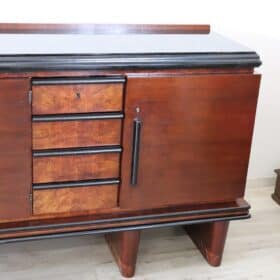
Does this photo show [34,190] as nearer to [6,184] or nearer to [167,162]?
[6,184]

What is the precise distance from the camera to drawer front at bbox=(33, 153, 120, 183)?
1363 millimetres

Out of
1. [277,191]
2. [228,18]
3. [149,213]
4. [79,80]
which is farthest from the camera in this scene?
[277,191]

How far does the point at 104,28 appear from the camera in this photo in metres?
1.70

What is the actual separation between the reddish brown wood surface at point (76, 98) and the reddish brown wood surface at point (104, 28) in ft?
1.30

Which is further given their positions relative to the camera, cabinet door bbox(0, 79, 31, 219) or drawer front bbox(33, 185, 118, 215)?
drawer front bbox(33, 185, 118, 215)

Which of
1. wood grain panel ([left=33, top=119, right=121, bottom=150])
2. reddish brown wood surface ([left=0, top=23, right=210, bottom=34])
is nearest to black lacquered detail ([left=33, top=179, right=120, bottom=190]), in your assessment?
wood grain panel ([left=33, top=119, right=121, bottom=150])

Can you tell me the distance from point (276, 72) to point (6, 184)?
1.21 meters

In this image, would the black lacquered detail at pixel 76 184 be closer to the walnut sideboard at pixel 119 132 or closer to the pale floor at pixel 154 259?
the walnut sideboard at pixel 119 132

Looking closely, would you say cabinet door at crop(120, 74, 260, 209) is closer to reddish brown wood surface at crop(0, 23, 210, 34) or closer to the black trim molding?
the black trim molding

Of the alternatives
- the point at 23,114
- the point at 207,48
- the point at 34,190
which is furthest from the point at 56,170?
the point at 207,48

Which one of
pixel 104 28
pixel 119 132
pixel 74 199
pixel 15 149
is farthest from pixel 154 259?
pixel 104 28

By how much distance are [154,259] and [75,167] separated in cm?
52

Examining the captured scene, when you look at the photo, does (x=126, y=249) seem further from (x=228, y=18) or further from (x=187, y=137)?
(x=228, y=18)

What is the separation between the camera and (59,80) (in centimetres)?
128
